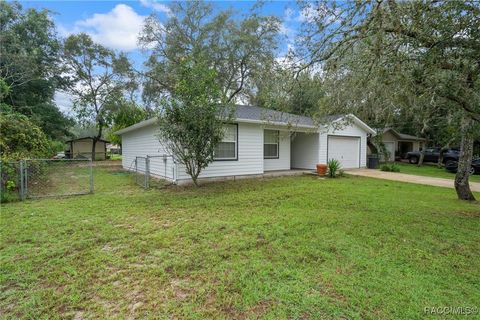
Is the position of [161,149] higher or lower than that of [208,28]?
lower

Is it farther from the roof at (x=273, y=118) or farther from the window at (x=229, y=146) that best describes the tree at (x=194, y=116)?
the window at (x=229, y=146)

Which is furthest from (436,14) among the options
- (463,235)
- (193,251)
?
(193,251)

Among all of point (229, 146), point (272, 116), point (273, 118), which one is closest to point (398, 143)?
point (229, 146)

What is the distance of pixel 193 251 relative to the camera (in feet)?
11.9

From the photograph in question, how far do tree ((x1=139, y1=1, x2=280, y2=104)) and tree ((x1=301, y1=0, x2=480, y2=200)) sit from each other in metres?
11.5

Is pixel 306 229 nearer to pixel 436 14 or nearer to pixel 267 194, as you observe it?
pixel 267 194

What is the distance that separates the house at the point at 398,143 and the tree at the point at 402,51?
2057cm

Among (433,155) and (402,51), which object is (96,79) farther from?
(433,155)

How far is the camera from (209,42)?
17.1 metres

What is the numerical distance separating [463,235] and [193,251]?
4.58m

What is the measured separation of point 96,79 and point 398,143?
30.8m

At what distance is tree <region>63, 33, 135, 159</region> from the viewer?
2331 cm

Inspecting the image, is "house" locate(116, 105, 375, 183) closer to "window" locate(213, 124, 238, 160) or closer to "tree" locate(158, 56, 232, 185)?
"window" locate(213, 124, 238, 160)

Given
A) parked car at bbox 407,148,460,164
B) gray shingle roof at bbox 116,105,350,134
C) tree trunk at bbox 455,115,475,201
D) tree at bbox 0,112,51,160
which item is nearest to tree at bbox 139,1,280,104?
gray shingle roof at bbox 116,105,350,134
